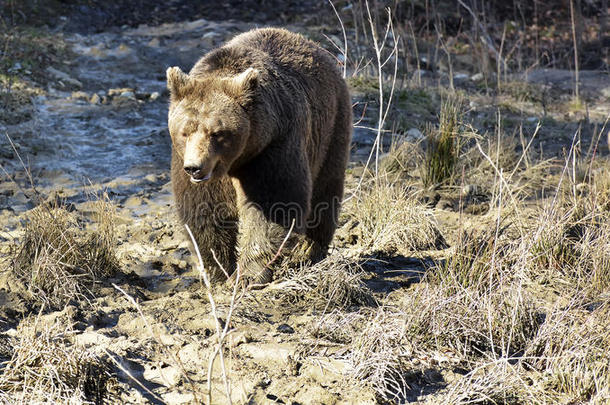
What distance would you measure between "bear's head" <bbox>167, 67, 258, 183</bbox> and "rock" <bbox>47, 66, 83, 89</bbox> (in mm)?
5939

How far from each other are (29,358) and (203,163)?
4.67ft

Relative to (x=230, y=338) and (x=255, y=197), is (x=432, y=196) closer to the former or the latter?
(x=255, y=197)

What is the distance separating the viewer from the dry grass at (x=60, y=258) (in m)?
4.75

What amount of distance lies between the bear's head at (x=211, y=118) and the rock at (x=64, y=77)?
5.94 metres

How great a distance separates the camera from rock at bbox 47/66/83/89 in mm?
10117

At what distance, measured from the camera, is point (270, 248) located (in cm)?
501

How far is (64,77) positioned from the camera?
10.2 metres

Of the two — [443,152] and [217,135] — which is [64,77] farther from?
[217,135]

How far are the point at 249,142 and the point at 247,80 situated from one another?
0.39 metres

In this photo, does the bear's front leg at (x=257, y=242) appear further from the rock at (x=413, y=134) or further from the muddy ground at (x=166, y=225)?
the rock at (x=413, y=134)

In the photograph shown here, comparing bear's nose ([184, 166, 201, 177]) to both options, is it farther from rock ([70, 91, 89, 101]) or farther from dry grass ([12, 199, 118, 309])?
rock ([70, 91, 89, 101])

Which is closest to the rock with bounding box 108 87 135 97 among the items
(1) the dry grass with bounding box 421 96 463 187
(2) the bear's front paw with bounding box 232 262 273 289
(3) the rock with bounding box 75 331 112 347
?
(1) the dry grass with bounding box 421 96 463 187

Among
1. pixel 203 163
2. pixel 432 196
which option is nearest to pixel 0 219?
pixel 203 163

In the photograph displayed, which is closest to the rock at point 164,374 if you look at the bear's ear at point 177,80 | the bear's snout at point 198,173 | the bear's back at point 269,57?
the bear's snout at point 198,173
